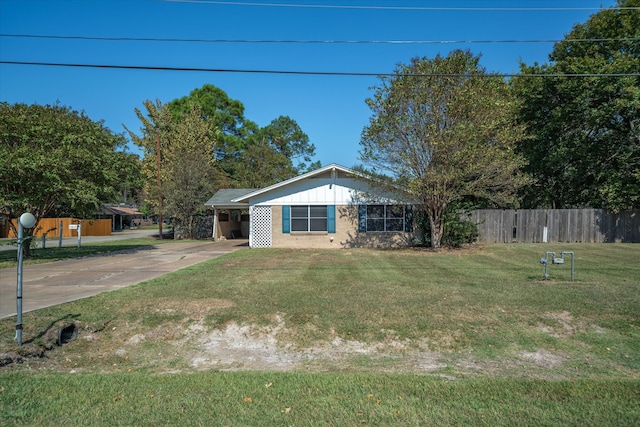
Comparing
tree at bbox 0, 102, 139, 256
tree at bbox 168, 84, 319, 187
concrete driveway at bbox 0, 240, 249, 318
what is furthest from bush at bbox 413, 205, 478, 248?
tree at bbox 168, 84, 319, 187

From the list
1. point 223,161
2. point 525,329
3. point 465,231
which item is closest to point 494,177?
point 465,231

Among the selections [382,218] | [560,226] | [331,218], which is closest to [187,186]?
[331,218]

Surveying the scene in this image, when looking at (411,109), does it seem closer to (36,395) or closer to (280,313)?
(280,313)

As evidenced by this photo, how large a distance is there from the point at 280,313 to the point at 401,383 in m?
3.29

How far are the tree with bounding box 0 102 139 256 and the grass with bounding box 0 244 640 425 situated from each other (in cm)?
740

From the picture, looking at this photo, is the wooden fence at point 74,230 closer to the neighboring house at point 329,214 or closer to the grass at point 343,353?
the neighboring house at point 329,214

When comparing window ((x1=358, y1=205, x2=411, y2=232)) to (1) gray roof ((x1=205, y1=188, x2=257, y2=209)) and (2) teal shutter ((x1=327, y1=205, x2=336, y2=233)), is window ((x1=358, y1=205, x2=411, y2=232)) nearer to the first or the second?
(2) teal shutter ((x1=327, y1=205, x2=336, y2=233))

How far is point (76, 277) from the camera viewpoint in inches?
456

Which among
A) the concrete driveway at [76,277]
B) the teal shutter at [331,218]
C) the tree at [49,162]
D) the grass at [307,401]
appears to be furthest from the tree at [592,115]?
the tree at [49,162]

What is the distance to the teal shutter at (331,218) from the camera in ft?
64.6

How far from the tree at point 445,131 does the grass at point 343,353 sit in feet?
19.8

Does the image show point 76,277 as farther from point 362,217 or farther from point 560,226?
point 560,226

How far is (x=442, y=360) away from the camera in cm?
568

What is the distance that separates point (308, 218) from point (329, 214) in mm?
1071
